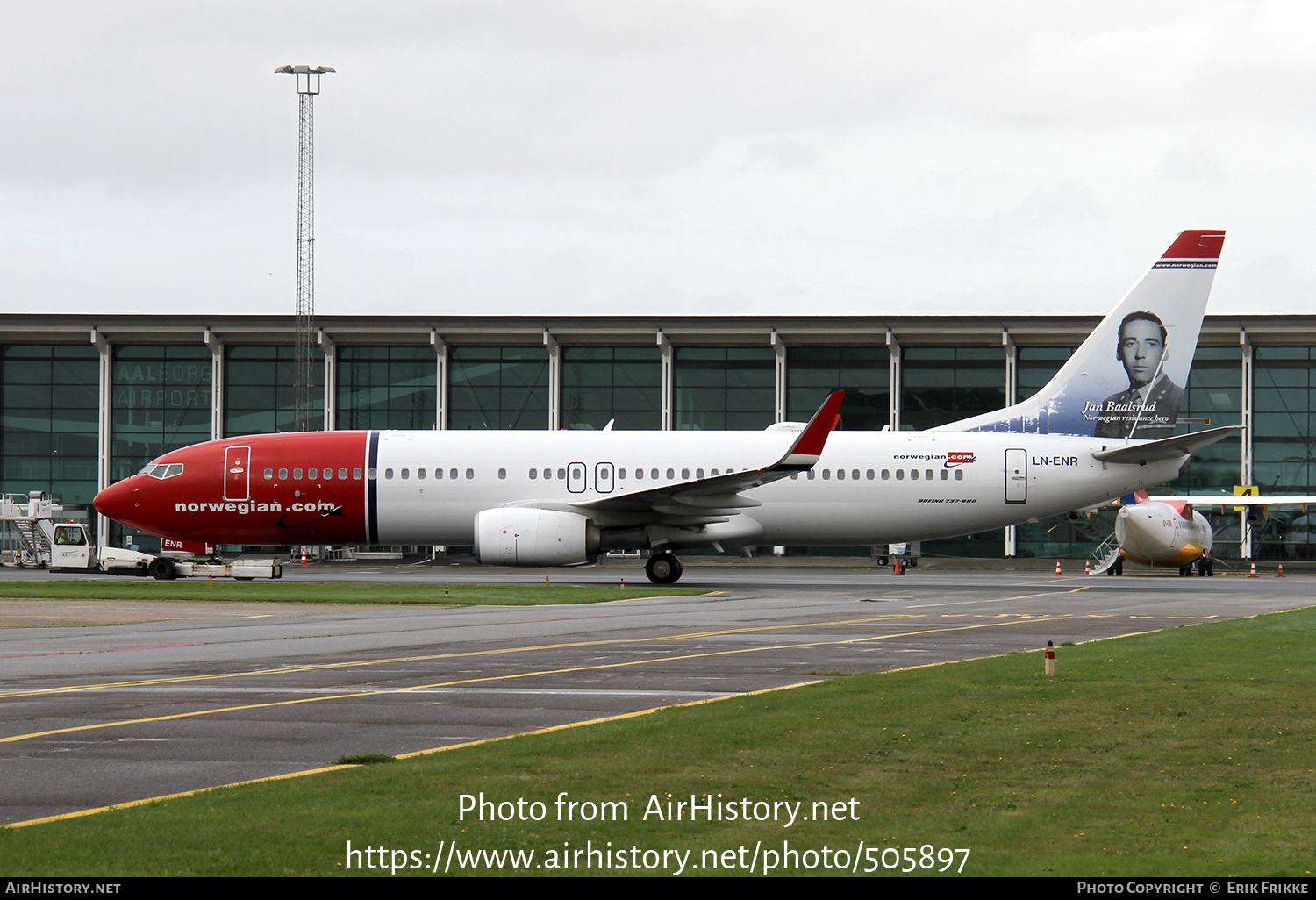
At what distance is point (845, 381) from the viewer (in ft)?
193

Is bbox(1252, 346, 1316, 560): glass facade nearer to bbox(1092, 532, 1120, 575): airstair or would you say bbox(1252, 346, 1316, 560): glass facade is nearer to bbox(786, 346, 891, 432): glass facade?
bbox(1092, 532, 1120, 575): airstair

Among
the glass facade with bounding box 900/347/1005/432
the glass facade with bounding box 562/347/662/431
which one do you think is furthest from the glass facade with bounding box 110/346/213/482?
the glass facade with bounding box 900/347/1005/432

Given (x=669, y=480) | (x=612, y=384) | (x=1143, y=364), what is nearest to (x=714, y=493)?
(x=669, y=480)

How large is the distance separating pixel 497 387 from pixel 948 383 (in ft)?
66.1

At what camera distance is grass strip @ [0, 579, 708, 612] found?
88.4 ft

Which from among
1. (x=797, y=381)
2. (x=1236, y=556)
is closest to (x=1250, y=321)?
(x=1236, y=556)

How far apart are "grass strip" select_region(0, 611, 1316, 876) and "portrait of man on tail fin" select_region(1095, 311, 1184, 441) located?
84.5 ft

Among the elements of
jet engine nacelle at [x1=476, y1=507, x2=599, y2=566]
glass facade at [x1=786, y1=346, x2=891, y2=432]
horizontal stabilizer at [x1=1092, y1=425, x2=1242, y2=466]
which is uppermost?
glass facade at [x1=786, y1=346, x2=891, y2=432]

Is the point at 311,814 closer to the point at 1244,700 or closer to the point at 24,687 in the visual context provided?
the point at 24,687

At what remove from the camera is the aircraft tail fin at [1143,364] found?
1416 inches

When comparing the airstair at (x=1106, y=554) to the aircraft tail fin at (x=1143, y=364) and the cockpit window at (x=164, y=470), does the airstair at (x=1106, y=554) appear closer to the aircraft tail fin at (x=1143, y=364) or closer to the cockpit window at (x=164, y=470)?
the aircraft tail fin at (x=1143, y=364)

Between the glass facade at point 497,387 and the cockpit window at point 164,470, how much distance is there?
2439 cm

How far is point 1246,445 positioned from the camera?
5731cm
